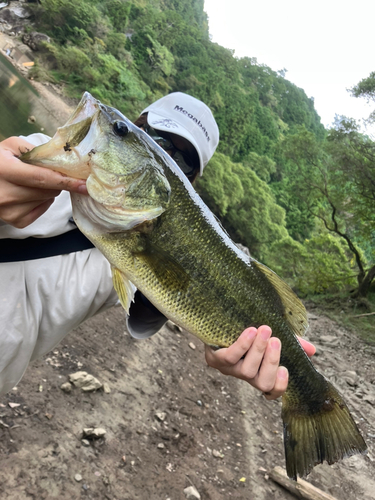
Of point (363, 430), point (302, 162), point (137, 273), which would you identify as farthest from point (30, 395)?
point (302, 162)

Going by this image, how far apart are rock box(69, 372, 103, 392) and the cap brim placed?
2.96 meters

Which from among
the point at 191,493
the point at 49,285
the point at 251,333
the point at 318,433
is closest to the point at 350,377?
the point at 191,493

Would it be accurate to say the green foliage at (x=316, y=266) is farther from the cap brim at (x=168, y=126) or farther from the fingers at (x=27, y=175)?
the fingers at (x=27, y=175)

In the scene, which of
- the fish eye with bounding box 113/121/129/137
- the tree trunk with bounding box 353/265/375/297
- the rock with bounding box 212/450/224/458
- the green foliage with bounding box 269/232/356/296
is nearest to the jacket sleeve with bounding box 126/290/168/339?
the fish eye with bounding box 113/121/129/137

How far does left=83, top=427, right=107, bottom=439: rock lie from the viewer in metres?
3.29

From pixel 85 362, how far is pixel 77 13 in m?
35.1

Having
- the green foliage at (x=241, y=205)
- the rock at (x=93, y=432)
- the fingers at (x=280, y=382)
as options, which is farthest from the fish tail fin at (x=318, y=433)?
the green foliage at (x=241, y=205)

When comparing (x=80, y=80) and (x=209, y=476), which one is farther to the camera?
(x=80, y=80)

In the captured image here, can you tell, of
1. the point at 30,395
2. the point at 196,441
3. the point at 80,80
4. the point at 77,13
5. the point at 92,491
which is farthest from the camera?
the point at 77,13

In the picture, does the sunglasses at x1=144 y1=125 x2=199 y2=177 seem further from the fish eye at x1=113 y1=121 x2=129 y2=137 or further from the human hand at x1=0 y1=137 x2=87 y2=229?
the human hand at x1=0 y1=137 x2=87 y2=229

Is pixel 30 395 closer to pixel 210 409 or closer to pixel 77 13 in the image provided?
pixel 210 409

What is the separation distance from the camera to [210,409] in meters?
5.00

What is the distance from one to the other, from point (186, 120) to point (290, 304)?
1935mm

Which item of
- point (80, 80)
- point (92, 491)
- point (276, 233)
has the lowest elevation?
point (276, 233)
